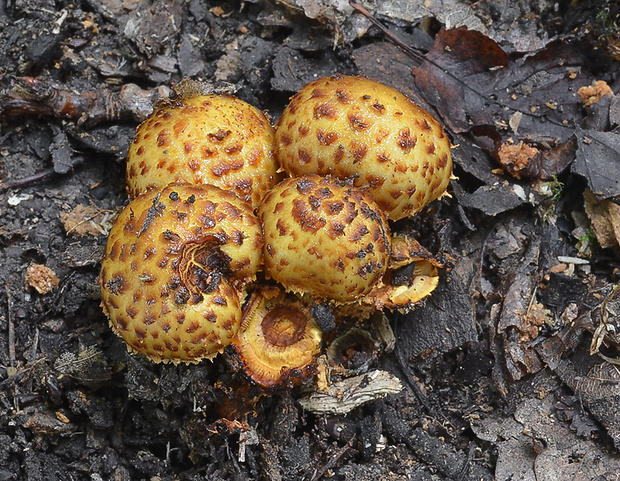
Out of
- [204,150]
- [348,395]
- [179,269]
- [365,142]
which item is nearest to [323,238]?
[365,142]

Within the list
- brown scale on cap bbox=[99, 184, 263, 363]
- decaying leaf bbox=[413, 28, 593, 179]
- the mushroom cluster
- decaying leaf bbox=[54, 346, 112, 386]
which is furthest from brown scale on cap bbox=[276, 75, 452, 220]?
decaying leaf bbox=[54, 346, 112, 386]

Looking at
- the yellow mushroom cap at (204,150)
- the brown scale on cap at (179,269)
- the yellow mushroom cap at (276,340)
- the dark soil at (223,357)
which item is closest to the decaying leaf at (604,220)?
the dark soil at (223,357)

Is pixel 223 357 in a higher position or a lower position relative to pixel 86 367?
higher

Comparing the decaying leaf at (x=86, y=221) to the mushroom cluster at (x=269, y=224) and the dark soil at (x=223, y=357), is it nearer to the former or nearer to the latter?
the dark soil at (x=223, y=357)

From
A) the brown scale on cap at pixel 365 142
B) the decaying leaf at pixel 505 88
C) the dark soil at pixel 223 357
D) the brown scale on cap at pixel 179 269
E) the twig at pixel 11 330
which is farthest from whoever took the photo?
the decaying leaf at pixel 505 88

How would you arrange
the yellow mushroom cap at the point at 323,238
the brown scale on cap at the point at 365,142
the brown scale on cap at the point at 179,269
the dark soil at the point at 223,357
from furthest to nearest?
1. the dark soil at the point at 223,357
2. the brown scale on cap at the point at 365,142
3. the yellow mushroom cap at the point at 323,238
4. the brown scale on cap at the point at 179,269

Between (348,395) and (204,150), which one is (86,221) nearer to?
(204,150)

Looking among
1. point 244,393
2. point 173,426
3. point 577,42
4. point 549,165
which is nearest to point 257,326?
point 244,393
